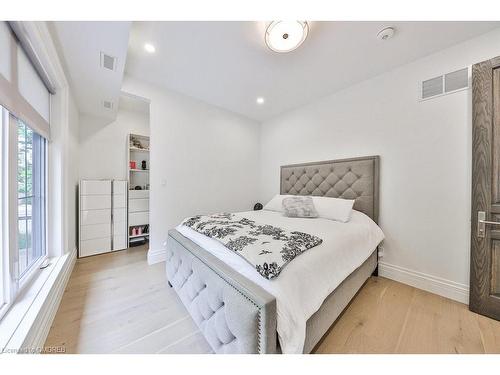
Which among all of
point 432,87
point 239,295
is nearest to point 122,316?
point 239,295

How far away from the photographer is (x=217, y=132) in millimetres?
3234

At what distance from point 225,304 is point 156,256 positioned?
1.95 m

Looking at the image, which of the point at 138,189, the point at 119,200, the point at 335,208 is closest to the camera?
the point at 335,208

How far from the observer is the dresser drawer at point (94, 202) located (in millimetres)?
2750

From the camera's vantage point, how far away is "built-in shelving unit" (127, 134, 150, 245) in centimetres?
323

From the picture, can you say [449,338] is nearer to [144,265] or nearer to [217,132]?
[144,265]

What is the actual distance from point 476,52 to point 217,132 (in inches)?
122

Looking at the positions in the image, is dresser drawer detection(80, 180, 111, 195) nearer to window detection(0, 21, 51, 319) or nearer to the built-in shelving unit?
the built-in shelving unit

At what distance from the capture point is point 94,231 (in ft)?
9.27

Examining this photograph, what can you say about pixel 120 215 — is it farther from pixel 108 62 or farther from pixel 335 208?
pixel 335 208

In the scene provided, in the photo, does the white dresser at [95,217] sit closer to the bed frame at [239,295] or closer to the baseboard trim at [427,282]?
the bed frame at [239,295]

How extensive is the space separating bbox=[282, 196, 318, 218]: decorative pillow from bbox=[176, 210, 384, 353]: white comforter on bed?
0.45 meters
